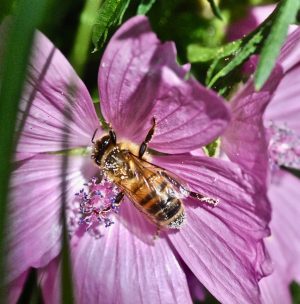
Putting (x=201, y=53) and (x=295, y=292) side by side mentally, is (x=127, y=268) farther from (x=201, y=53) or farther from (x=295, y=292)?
(x=295, y=292)

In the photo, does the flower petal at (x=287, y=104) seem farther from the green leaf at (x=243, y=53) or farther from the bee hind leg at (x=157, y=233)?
the bee hind leg at (x=157, y=233)

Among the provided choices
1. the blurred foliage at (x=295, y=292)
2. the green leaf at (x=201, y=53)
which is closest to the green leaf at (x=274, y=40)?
the green leaf at (x=201, y=53)

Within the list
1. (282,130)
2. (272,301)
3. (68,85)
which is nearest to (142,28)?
(68,85)

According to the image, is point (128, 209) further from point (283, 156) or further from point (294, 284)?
point (294, 284)

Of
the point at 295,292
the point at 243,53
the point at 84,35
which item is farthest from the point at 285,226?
the point at 84,35

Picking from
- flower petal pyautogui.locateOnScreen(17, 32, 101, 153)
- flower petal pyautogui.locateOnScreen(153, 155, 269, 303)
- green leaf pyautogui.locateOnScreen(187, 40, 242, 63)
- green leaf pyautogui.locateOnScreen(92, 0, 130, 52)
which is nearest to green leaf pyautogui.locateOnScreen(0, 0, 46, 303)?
flower petal pyautogui.locateOnScreen(17, 32, 101, 153)

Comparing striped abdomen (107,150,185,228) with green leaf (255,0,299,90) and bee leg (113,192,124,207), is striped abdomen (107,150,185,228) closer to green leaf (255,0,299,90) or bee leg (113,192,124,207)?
bee leg (113,192,124,207)
